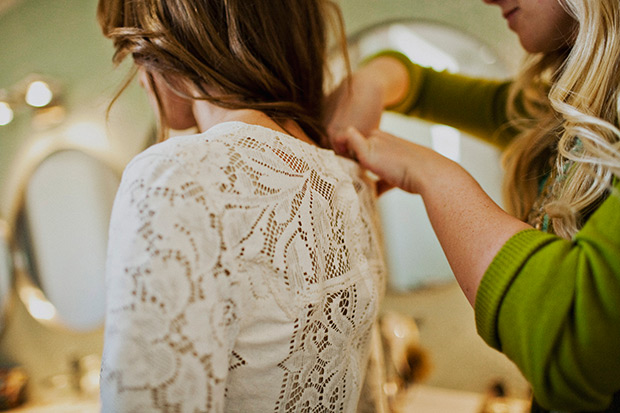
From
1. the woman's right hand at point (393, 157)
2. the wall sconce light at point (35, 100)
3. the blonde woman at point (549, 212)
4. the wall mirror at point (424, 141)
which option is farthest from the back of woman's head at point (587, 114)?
the wall sconce light at point (35, 100)

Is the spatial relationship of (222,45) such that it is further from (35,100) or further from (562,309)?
(35,100)

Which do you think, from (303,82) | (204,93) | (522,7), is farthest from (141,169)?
(522,7)

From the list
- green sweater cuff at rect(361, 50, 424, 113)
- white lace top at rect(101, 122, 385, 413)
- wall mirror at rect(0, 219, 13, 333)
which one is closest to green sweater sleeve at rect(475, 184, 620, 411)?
white lace top at rect(101, 122, 385, 413)

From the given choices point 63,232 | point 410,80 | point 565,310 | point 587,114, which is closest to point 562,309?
point 565,310

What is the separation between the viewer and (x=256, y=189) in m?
0.44

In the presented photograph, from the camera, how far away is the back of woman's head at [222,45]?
537 mm

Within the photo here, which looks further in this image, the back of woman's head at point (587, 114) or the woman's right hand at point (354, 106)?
the woman's right hand at point (354, 106)

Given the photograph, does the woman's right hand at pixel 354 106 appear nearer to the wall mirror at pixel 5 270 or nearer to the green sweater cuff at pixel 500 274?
the green sweater cuff at pixel 500 274

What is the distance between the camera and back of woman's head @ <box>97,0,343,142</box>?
54 centimetres

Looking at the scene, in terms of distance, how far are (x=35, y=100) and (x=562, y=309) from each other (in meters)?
2.00

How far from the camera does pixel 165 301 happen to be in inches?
14.1

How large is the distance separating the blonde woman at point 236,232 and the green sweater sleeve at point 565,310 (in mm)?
205

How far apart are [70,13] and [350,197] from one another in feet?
5.54

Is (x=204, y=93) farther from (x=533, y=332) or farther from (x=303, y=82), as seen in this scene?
(x=533, y=332)
